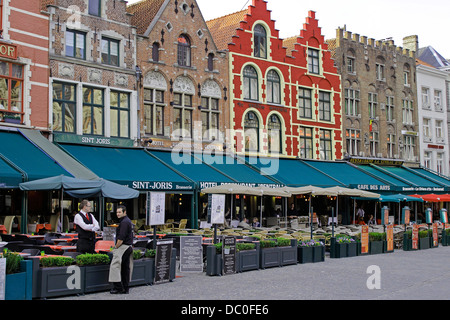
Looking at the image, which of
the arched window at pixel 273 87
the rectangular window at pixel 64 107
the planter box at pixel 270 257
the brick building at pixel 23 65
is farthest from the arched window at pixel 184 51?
the planter box at pixel 270 257

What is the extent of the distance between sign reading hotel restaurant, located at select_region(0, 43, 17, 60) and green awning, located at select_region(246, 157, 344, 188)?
12.7 metres

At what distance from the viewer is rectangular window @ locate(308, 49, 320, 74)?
3603cm

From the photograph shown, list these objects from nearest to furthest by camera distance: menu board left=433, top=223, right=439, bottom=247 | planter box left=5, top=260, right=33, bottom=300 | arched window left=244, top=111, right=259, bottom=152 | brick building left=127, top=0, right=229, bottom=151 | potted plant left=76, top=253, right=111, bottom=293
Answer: planter box left=5, top=260, right=33, bottom=300
potted plant left=76, top=253, right=111, bottom=293
menu board left=433, top=223, right=439, bottom=247
brick building left=127, top=0, right=229, bottom=151
arched window left=244, top=111, right=259, bottom=152

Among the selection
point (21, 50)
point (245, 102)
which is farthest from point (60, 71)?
point (245, 102)

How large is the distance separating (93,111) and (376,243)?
1229cm

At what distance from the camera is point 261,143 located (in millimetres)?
32094

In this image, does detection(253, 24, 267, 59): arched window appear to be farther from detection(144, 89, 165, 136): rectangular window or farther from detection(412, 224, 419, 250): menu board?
detection(412, 224, 419, 250): menu board

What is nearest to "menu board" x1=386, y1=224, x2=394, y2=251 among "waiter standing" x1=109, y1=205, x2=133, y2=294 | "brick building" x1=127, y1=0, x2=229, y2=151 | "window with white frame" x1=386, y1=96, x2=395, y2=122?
"brick building" x1=127, y1=0, x2=229, y2=151

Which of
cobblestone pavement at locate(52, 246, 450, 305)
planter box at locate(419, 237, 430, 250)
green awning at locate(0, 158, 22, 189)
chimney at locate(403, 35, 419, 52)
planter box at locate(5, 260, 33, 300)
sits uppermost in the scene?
chimney at locate(403, 35, 419, 52)

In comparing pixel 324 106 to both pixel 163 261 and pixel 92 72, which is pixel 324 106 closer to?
pixel 92 72

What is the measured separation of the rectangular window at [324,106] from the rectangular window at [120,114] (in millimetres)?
14026

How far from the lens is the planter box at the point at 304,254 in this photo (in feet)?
59.5

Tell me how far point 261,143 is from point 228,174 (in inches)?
201
